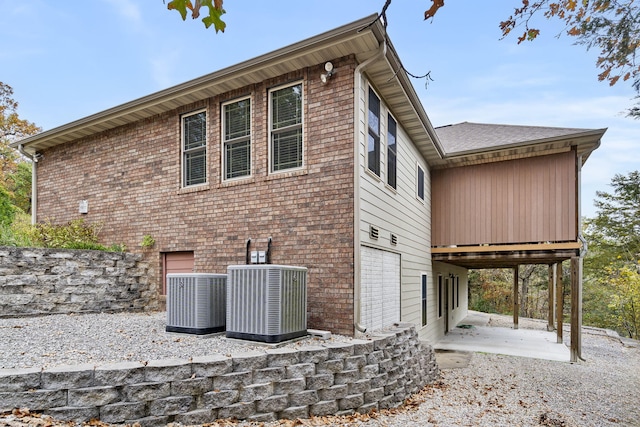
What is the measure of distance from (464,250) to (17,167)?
1983cm

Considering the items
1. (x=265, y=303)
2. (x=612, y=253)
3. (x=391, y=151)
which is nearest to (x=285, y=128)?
(x=391, y=151)

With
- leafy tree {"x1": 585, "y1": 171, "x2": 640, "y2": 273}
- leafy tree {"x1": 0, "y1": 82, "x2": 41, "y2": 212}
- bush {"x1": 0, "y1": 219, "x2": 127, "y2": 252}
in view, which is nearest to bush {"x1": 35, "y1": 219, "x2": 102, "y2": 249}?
bush {"x1": 0, "y1": 219, "x2": 127, "y2": 252}

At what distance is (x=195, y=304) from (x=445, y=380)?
460 cm

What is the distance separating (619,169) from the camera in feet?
59.0

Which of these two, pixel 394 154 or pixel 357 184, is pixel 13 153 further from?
pixel 357 184

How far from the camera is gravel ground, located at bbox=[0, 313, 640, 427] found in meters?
4.02

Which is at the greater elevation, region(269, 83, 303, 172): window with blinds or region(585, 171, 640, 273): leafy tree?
region(269, 83, 303, 172): window with blinds

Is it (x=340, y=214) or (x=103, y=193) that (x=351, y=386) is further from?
(x=103, y=193)

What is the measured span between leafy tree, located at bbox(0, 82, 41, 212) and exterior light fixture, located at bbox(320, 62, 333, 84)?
17.4 meters

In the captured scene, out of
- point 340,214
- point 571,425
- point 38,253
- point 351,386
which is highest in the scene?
point 340,214

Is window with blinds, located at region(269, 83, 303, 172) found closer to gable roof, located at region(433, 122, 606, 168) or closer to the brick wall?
the brick wall

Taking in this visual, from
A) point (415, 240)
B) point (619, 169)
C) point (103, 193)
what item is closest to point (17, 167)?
point (103, 193)

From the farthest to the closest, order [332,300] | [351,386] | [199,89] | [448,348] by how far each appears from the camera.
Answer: [448,348], [199,89], [332,300], [351,386]

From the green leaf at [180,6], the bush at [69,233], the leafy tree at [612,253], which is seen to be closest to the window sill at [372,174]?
the green leaf at [180,6]
